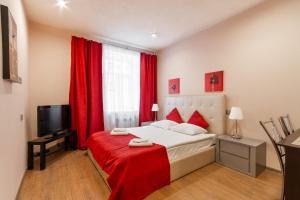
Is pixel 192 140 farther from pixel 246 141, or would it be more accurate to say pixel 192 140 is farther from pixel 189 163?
pixel 246 141

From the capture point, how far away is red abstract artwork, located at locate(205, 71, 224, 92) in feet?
10.9

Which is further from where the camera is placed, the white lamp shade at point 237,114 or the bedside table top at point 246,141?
the white lamp shade at point 237,114

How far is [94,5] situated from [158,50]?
2807 millimetres

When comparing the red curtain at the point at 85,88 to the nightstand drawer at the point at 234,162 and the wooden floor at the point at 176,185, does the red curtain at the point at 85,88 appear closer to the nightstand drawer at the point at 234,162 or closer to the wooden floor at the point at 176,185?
the wooden floor at the point at 176,185

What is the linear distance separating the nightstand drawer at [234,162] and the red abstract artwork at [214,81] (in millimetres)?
1373

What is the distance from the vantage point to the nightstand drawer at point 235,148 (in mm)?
2540

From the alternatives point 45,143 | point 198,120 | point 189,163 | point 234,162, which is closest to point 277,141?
point 234,162

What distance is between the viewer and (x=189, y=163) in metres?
2.58

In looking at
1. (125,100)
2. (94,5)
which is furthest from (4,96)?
(125,100)

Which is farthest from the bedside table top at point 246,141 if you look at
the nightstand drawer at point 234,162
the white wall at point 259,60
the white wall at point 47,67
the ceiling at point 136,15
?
the white wall at point 47,67

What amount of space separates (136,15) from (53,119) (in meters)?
2.74

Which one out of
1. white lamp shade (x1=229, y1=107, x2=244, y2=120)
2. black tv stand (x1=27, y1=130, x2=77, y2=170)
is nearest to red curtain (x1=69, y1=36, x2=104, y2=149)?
black tv stand (x1=27, y1=130, x2=77, y2=170)

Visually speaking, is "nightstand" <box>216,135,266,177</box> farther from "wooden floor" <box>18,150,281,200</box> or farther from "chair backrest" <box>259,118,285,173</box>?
"chair backrest" <box>259,118,285,173</box>

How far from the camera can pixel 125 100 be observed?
4.59m
